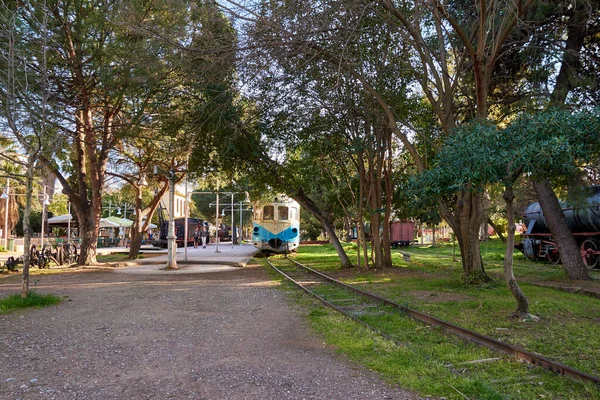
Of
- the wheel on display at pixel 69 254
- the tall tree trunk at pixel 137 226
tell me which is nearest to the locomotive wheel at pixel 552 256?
the tall tree trunk at pixel 137 226

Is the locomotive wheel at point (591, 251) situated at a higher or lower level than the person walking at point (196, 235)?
lower

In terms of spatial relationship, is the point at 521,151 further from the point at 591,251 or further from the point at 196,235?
the point at 196,235

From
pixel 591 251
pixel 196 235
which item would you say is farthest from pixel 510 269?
pixel 196 235

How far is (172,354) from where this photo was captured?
5.79 meters

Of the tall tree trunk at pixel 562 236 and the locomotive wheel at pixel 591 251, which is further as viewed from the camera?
the locomotive wheel at pixel 591 251

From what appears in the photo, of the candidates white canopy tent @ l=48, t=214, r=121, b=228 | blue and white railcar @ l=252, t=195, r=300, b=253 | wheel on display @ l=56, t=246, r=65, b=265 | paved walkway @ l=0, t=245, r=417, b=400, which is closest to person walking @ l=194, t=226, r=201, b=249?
white canopy tent @ l=48, t=214, r=121, b=228

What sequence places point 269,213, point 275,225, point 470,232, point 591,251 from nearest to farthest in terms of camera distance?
point 470,232, point 591,251, point 275,225, point 269,213

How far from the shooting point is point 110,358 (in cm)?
559

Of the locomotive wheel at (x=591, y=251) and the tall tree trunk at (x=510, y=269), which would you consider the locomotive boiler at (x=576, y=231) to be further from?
the tall tree trunk at (x=510, y=269)

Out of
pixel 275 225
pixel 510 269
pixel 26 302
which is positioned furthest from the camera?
pixel 275 225

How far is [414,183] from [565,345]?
2.98 m

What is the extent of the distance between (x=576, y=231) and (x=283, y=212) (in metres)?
14.6

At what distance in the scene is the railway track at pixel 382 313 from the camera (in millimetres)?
4863

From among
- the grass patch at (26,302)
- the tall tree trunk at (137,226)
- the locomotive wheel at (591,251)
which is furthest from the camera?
the tall tree trunk at (137,226)
